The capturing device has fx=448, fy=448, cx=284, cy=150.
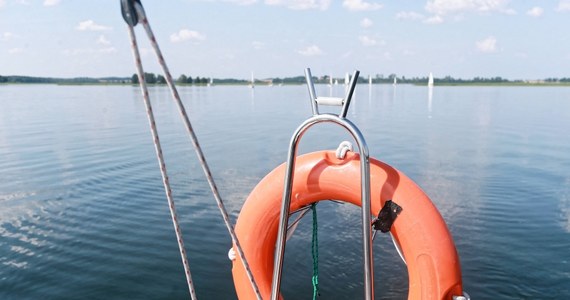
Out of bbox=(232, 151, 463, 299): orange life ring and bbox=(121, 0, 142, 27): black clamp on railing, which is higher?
bbox=(121, 0, 142, 27): black clamp on railing

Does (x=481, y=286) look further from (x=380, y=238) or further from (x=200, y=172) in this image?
(x=200, y=172)

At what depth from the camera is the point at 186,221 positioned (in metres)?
5.95

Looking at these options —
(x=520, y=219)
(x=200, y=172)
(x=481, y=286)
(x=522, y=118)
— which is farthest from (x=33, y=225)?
(x=522, y=118)

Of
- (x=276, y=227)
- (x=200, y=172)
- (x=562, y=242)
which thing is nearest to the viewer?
(x=276, y=227)

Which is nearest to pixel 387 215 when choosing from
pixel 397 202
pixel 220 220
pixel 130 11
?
pixel 397 202

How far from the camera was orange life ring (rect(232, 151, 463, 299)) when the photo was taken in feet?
8.32

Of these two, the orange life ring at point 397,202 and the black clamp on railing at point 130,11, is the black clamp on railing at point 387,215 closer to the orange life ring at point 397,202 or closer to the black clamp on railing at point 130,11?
the orange life ring at point 397,202

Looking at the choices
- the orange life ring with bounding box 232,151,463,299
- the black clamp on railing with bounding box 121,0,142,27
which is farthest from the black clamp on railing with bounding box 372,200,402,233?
the black clamp on railing with bounding box 121,0,142,27

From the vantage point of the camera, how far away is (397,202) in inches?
101

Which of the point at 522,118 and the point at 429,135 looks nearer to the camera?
the point at 429,135

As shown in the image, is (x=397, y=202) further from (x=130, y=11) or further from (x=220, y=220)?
(x=220, y=220)

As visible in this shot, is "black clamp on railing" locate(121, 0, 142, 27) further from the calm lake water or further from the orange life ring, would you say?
the calm lake water

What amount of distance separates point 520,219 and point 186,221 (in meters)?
4.44

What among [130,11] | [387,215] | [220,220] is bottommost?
[220,220]
